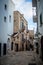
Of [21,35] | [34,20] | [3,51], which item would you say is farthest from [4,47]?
[21,35]

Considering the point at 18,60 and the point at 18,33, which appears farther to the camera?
the point at 18,33

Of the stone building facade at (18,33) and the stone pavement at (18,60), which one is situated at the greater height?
the stone building facade at (18,33)

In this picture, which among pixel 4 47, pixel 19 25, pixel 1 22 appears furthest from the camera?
pixel 19 25

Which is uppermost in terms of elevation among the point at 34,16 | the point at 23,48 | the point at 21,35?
the point at 34,16

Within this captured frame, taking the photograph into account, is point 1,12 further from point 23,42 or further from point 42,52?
point 23,42

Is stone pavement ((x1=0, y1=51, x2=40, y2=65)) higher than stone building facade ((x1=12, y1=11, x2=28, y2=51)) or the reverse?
the reverse

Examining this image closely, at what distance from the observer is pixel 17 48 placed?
32844 mm

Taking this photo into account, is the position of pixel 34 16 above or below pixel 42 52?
above

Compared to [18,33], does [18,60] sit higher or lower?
lower

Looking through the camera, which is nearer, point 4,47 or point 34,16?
point 4,47

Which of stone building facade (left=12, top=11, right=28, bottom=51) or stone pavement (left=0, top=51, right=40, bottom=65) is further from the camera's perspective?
stone building facade (left=12, top=11, right=28, bottom=51)

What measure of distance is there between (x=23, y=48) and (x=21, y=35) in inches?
104

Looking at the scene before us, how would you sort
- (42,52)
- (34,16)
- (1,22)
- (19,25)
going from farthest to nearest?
1. (19,25)
2. (34,16)
3. (1,22)
4. (42,52)

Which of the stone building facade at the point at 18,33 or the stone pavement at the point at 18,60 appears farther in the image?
the stone building facade at the point at 18,33
